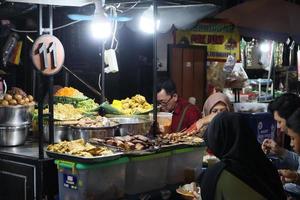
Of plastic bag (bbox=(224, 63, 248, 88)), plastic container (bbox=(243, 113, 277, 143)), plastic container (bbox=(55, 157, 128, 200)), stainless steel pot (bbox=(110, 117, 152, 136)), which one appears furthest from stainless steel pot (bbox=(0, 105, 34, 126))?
plastic bag (bbox=(224, 63, 248, 88))

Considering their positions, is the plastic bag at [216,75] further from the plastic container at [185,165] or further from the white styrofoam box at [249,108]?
the plastic container at [185,165]

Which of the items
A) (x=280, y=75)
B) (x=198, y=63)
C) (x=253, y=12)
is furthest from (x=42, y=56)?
(x=280, y=75)

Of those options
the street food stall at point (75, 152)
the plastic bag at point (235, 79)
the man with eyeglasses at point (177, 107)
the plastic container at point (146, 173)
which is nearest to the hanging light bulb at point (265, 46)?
the plastic bag at point (235, 79)

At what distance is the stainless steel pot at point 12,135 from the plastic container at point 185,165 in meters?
1.87

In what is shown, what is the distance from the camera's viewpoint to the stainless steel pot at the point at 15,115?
17.5 feet

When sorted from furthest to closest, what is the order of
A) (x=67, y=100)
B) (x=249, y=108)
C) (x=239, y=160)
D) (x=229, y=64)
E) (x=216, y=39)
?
(x=216, y=39) → (x=229, y=64) → (x=249, y=108) → (x=67, y=100) → (x=239, y=160)

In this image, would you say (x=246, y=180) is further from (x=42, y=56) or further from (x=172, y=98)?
(x=172, y=98)

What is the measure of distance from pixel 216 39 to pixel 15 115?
295 inches

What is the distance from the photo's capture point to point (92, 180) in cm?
420

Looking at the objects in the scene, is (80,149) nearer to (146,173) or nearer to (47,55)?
(146,173)

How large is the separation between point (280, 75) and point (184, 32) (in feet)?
18.1

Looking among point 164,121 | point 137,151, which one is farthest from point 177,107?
point 137,151

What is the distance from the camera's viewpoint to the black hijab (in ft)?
11.2

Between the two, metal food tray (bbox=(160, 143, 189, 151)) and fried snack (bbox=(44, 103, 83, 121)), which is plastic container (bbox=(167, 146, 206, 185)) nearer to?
metal food tray (bbox=(160, 143, 189, 151))
